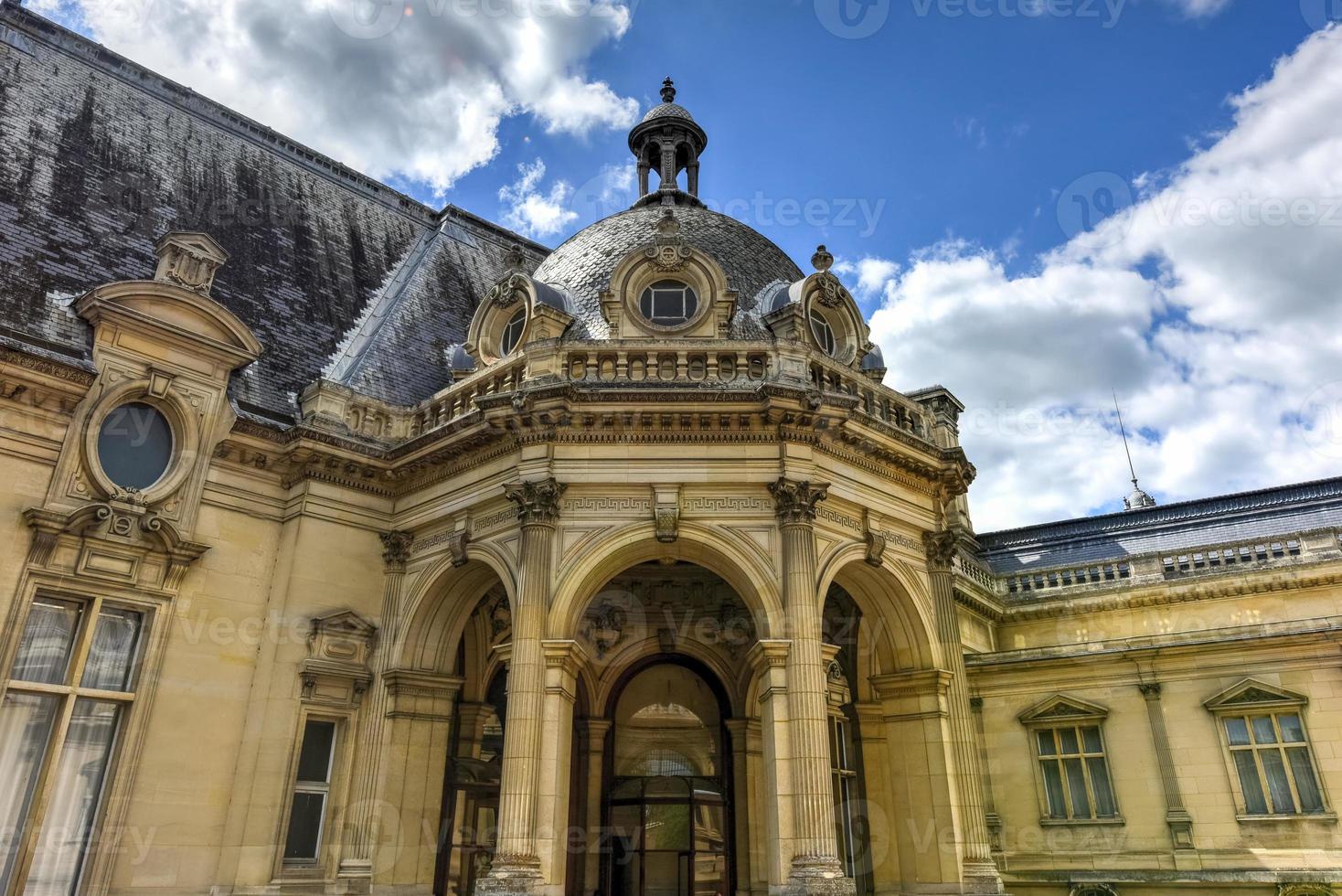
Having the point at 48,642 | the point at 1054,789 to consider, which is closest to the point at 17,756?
the point at 48,642

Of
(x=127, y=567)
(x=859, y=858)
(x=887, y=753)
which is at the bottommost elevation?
(x=859, y=858)

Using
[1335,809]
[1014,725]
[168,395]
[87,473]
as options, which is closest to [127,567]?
[87,473]

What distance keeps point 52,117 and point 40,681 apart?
11889 mm

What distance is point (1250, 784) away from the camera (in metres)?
16.2

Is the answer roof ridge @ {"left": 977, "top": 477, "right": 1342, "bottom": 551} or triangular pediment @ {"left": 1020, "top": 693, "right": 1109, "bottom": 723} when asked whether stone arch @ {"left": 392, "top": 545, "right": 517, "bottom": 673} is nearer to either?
triangular pediment @ {"left": 1020, "top": 693, "right": 1109, "bottom": 723}

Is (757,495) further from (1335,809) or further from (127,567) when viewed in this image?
(1335,809)

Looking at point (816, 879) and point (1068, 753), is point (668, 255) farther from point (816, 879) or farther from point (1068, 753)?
point (1068, 753)

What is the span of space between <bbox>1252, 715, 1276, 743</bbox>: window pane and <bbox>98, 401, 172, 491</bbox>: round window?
2003 centimetres

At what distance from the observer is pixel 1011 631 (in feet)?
79.3

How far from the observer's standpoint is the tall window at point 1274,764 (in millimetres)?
15766

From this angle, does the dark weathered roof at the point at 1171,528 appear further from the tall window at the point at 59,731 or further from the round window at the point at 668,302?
the tall window at the point at 59,731

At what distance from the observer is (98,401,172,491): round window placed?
14078 millimetres

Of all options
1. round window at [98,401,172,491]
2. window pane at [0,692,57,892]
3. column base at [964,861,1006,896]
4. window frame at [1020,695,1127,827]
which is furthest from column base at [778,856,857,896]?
round window at [98,401,172,491]

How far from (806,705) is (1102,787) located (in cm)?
887
